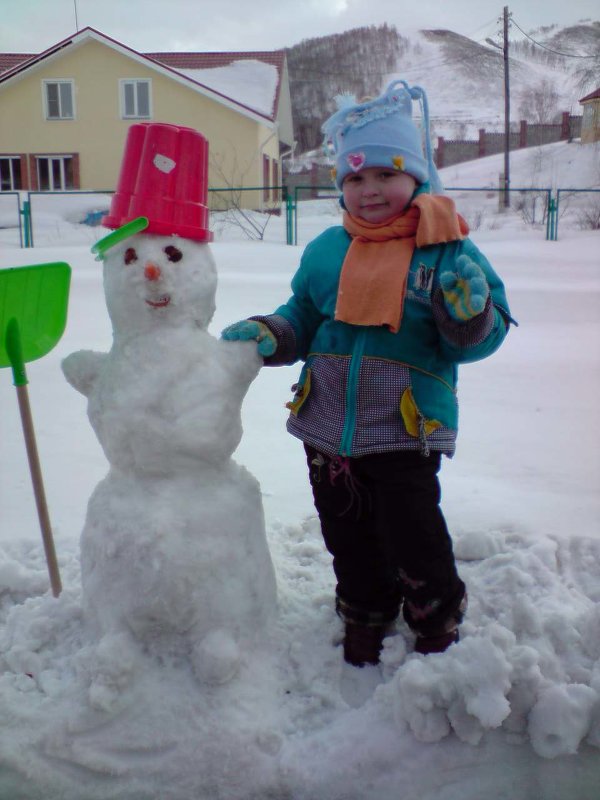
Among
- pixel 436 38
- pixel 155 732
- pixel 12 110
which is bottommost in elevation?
pixel 155 732

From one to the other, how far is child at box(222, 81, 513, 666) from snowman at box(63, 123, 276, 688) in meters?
0.14

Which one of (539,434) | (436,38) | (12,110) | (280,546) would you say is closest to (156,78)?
(12,110)

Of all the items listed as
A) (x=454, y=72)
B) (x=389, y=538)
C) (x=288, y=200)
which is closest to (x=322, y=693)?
(x=389, y=538)

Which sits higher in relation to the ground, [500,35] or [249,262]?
[500,35]

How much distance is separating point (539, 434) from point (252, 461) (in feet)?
3.99

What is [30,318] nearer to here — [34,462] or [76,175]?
[34,462]

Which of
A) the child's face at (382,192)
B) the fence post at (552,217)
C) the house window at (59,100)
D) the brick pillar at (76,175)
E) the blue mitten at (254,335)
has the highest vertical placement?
the house window at (59,100)

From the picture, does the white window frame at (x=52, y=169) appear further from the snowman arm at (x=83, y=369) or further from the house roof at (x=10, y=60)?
the snowman arm at (x=83, y=369)

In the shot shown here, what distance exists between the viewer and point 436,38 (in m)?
34.3

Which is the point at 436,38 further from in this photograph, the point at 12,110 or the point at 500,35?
the point at 12,110

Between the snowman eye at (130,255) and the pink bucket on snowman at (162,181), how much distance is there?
47mm

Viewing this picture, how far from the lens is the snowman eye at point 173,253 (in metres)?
1.41

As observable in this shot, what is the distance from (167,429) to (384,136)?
28.2 inches

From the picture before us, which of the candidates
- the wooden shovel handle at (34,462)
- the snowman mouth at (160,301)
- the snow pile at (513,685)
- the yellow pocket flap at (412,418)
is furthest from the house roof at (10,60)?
the snow pile at (513,685)
